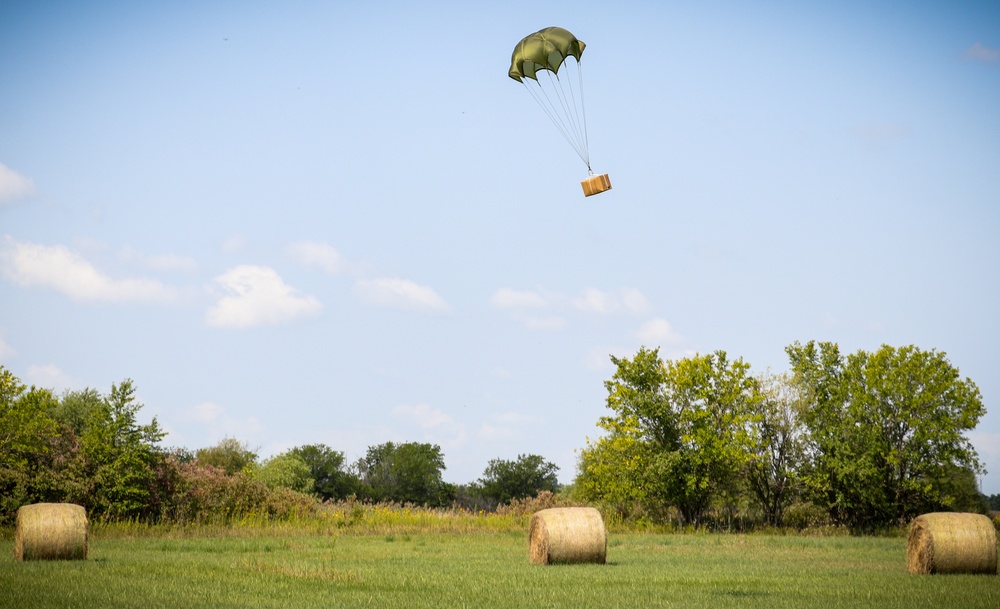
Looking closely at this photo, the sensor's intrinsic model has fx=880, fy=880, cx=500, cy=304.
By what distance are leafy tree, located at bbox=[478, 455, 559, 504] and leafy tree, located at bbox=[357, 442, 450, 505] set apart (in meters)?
4.44

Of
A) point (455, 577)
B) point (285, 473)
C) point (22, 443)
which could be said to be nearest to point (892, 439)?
point (455, 577)

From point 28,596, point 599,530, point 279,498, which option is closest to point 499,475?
point 279,498

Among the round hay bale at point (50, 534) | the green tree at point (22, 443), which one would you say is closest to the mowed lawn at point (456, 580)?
the round hay bale at point (50, 534)

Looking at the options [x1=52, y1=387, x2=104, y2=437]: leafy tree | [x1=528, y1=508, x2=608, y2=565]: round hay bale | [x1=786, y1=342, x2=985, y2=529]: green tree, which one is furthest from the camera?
[x1=52, y1=387, x2=104, y2=437]: leafy tree

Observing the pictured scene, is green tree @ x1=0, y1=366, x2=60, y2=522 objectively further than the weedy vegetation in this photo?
Yes

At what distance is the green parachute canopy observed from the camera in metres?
20.4

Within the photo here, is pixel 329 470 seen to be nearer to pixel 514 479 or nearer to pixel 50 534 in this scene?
pixel 514 479

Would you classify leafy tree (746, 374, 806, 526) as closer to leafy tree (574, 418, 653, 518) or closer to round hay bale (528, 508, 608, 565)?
leafy tree (574, 418, 653, 518)

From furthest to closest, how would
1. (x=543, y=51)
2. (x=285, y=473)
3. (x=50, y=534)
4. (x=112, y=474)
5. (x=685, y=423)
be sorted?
(x=285, y=473)
(x=685, y=423)
(x=112, y=474)
(x=543, y=51)
(x=50, y=534)

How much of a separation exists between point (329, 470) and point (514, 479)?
707 inches

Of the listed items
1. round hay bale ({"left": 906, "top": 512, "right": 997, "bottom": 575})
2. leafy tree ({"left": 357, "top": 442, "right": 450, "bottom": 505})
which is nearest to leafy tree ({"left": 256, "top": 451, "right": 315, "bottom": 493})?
leafy tree ({"left": 357, "top": 442, "right": 450, "bottom": 505})

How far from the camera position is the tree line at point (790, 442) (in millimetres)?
38156

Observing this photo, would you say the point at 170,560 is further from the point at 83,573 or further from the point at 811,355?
the point at 811,355

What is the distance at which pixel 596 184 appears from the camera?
19.3 metres
